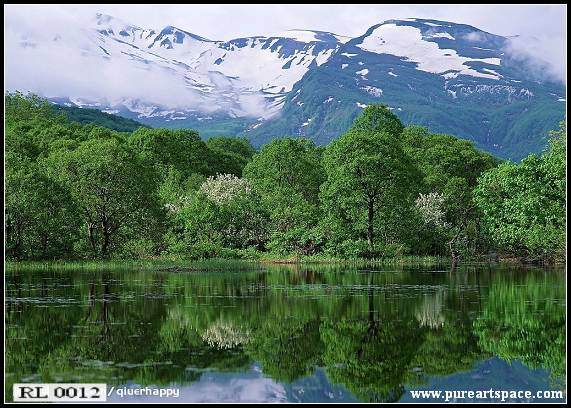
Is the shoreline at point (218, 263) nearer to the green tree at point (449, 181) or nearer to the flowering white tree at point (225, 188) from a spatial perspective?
the green tree at point (449, 181)

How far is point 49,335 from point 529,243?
3969 cm

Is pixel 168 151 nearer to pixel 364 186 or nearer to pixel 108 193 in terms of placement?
pixel 108 193

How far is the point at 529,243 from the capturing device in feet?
184

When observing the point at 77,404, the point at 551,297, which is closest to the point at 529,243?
the point at 551,297

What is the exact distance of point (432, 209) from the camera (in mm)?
74938

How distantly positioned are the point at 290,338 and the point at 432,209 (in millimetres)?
52976

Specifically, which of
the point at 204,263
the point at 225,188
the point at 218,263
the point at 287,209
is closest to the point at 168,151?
the point at 225,188

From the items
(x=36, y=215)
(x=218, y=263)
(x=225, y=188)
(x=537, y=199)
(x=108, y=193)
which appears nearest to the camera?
(x=537, y=199)

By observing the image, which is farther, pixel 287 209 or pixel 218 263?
pixel 287 209

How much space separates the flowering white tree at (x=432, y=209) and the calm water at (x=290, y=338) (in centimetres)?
3405

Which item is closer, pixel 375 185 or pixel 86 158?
pixel 86 158

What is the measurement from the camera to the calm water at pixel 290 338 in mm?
18188

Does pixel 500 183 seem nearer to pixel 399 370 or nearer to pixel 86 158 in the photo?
pixel 86 158

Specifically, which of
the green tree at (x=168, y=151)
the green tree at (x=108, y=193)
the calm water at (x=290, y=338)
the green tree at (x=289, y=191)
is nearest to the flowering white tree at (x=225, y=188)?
the green tree at (x=289, y=191)
